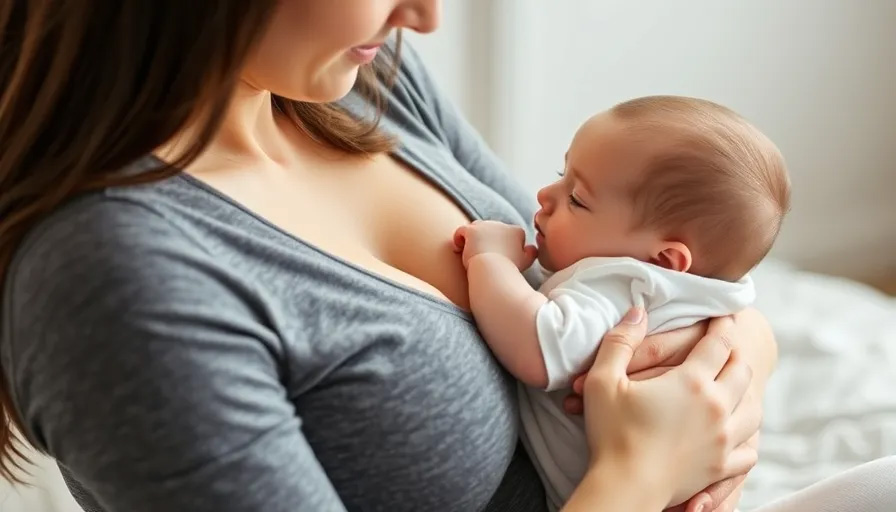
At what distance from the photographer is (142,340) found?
1.94 feet

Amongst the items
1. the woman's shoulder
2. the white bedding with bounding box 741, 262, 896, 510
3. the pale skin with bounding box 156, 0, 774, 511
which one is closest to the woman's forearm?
the pale skin with bounding box 156, 0, 774, 511

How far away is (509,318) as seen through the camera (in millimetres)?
805

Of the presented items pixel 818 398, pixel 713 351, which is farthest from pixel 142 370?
pixel 818 398

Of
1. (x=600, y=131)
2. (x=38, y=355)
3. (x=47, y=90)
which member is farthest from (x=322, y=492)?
(x=600, y=131)

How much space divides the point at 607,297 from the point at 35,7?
19.5 inches

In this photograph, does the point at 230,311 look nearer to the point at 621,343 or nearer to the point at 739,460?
the point at 621,343

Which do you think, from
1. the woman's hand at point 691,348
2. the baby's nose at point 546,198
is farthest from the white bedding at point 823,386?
the baby's nose at point 546,198

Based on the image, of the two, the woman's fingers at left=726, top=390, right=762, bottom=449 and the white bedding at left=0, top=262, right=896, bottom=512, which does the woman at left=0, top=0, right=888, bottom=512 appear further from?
the white bedding at left=0, top=262, right=896, bottom=512

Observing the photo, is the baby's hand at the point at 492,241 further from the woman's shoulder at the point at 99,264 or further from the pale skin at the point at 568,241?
the woman's shoulder at the point at 99,264

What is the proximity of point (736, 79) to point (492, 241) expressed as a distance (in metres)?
1.17

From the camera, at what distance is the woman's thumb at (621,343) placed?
32.1 inches

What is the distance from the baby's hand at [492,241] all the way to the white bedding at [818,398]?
51cm

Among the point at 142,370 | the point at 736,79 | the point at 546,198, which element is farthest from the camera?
the point at 736,79

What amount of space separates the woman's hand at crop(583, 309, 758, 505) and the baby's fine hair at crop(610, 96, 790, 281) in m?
0.09
